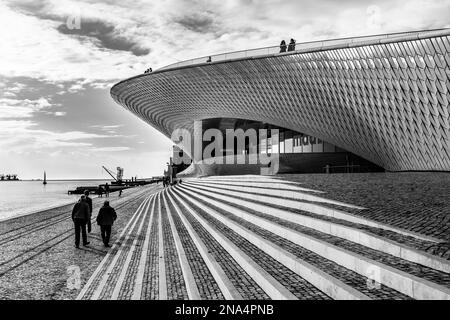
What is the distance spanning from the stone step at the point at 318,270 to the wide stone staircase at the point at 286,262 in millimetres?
12

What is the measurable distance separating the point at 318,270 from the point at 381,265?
865 millimetres

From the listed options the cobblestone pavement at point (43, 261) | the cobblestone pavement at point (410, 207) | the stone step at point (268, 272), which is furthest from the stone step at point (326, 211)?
the cobblestone pavement at point (43, 261)

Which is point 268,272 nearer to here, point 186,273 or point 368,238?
point 186,273

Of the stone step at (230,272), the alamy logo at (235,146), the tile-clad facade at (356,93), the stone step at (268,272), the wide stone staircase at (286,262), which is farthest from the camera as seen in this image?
the alamy logo at (235,146)

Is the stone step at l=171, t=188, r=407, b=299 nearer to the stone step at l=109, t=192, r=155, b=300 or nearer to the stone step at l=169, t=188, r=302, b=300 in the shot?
the stone step at l=169, t=188, r=302, b=300

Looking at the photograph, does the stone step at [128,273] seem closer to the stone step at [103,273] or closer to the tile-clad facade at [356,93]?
the stone step at [103,273]

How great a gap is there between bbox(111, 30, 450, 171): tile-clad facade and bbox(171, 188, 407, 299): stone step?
56.4 feet

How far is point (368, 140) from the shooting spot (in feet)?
93.9

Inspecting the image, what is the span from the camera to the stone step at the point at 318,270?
4.30 meters

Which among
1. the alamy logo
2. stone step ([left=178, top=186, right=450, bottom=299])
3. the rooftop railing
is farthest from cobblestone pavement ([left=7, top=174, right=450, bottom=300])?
the alamy logo

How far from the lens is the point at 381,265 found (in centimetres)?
477

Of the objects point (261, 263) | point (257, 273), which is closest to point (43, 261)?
point (261, 263)
